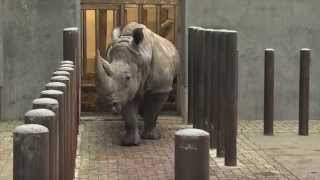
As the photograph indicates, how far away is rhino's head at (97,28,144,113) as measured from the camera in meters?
10.2

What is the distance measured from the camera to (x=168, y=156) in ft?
33.9

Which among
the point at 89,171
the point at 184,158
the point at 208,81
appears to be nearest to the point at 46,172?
the point at 184,158

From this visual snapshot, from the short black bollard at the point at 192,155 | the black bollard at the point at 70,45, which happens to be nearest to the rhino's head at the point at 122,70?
the black bollard at the point at 70,45

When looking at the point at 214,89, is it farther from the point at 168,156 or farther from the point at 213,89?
the point at 168,156

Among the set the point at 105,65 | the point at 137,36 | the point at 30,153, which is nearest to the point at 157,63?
the point at 137,36

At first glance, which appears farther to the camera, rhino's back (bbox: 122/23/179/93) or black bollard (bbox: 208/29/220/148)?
rhino's back (bbox: 122/23/179/93)

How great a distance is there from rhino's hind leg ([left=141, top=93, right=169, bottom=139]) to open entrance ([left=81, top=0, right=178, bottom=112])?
2.62 m

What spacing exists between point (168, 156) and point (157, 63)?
5.94 feet

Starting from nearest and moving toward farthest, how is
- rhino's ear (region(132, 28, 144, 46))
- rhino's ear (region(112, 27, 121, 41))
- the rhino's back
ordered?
rhino's ear (region(132, 28, 144, 46)) < the rhino's back < rhino's ear (region(112, 27, 121, 41))

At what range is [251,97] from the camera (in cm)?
1388

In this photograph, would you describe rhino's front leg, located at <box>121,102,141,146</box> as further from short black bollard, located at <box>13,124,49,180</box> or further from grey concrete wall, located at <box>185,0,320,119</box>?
short black bollard, located at <box>13,124,49,180</box>

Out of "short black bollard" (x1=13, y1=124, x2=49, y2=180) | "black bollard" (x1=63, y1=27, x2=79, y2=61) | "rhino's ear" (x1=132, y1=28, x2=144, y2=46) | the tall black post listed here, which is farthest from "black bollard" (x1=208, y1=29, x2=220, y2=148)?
"short black bollard" (x1=13, y1=124, x2=49, y2=180)

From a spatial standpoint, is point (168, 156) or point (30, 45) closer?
point (168, 156)

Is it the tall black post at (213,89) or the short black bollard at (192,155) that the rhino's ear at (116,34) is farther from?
the short black bollard at (192,155)
